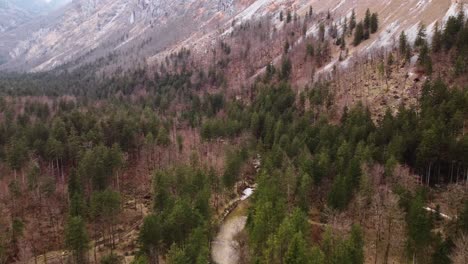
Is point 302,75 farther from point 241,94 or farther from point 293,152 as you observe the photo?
point 293,152

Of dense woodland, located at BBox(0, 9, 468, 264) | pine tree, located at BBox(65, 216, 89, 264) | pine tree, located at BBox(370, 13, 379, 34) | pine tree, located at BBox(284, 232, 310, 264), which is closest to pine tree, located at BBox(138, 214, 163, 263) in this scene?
dense woodland, located at BBox(0, 9, 468, 264)

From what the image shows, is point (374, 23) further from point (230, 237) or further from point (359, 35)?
point (230, 237)

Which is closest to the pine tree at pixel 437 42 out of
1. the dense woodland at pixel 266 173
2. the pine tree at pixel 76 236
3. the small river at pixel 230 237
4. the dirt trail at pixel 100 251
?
the dense woodland at pixel 266 173

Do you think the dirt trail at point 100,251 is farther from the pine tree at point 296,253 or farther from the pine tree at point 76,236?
the pine tree at point 296,253

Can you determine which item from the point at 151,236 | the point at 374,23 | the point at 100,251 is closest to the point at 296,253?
the point at 151,236

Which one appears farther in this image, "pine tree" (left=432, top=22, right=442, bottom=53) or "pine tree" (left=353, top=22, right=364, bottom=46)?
"pine tree" (left=353, top=22, right=364, bottom=46)

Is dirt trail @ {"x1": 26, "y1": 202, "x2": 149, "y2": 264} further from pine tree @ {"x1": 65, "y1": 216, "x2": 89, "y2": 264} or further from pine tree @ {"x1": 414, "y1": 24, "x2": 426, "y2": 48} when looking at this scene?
pine tree @ {"x1": 414, "y1": 24, "x2": 426, "y2": 48}

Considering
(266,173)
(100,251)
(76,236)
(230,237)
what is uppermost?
(266,173)

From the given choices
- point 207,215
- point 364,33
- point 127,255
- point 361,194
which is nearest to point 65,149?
point 127,255
